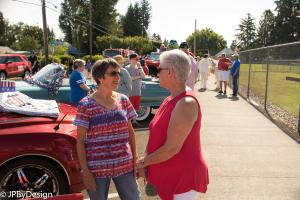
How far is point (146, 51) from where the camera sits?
71.4 meters

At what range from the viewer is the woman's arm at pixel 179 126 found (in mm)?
2508

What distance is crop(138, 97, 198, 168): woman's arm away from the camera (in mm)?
2508

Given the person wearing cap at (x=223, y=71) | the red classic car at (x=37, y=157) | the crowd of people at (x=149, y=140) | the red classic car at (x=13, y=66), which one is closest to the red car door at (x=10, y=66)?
the red classic car at (x=13, y=66)

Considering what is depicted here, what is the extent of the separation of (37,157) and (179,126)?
6.85 feet

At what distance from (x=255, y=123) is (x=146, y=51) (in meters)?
62.3

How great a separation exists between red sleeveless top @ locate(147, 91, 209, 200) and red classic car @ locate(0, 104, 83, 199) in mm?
1632

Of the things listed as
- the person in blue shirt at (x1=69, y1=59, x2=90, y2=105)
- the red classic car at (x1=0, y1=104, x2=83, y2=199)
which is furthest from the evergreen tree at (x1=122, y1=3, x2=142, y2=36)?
the red classic car at (x1=0, y1=104, x2=83, y2=199)

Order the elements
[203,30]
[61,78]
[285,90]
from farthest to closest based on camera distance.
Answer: [203,30]
[285,90]
[61,78]

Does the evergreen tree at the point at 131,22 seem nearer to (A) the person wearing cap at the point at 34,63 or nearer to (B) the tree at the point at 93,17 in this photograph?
(B) the tree at the point at 93,17

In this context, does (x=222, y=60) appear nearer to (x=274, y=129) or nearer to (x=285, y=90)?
(x=285, y=90)

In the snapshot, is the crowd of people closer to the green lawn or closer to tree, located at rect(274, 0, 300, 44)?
the green lawn

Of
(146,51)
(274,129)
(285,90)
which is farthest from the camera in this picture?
(146,51)

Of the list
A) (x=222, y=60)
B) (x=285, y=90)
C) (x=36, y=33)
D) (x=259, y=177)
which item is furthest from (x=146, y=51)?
(x=259, y=177)

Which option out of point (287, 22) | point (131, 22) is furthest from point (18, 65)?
point (131, 22)
